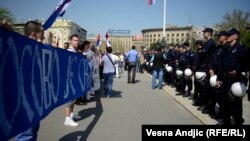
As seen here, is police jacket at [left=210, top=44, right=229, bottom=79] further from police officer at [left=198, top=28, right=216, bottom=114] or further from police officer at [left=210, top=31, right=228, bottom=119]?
police officer at [left=198, top=28, right=216, bottom=114]

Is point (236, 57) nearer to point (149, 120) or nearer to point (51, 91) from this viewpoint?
point (149, 120)

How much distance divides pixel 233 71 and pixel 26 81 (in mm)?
4511

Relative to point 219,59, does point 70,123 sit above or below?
below

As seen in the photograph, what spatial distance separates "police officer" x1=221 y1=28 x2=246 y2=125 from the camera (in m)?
6.79

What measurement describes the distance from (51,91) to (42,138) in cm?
176

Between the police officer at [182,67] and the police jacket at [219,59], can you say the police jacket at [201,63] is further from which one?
Result: the police officer at [182,67]

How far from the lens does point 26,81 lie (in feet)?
12.7

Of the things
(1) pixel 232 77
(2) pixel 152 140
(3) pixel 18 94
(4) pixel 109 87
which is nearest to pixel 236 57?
(1) pixel 232 77

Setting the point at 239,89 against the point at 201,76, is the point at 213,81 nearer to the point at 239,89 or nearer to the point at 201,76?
the point at 201,76

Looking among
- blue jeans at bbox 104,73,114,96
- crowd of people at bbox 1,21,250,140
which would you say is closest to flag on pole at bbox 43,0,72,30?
crowd of people at bbox 1,21,250,140

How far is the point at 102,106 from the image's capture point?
10.6 metres

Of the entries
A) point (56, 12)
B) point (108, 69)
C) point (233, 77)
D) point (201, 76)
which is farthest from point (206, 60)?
point (56, 12)

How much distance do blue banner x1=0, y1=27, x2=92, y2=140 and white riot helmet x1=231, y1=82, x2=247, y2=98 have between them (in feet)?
10.8

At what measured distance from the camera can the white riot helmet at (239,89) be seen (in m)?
6.57
